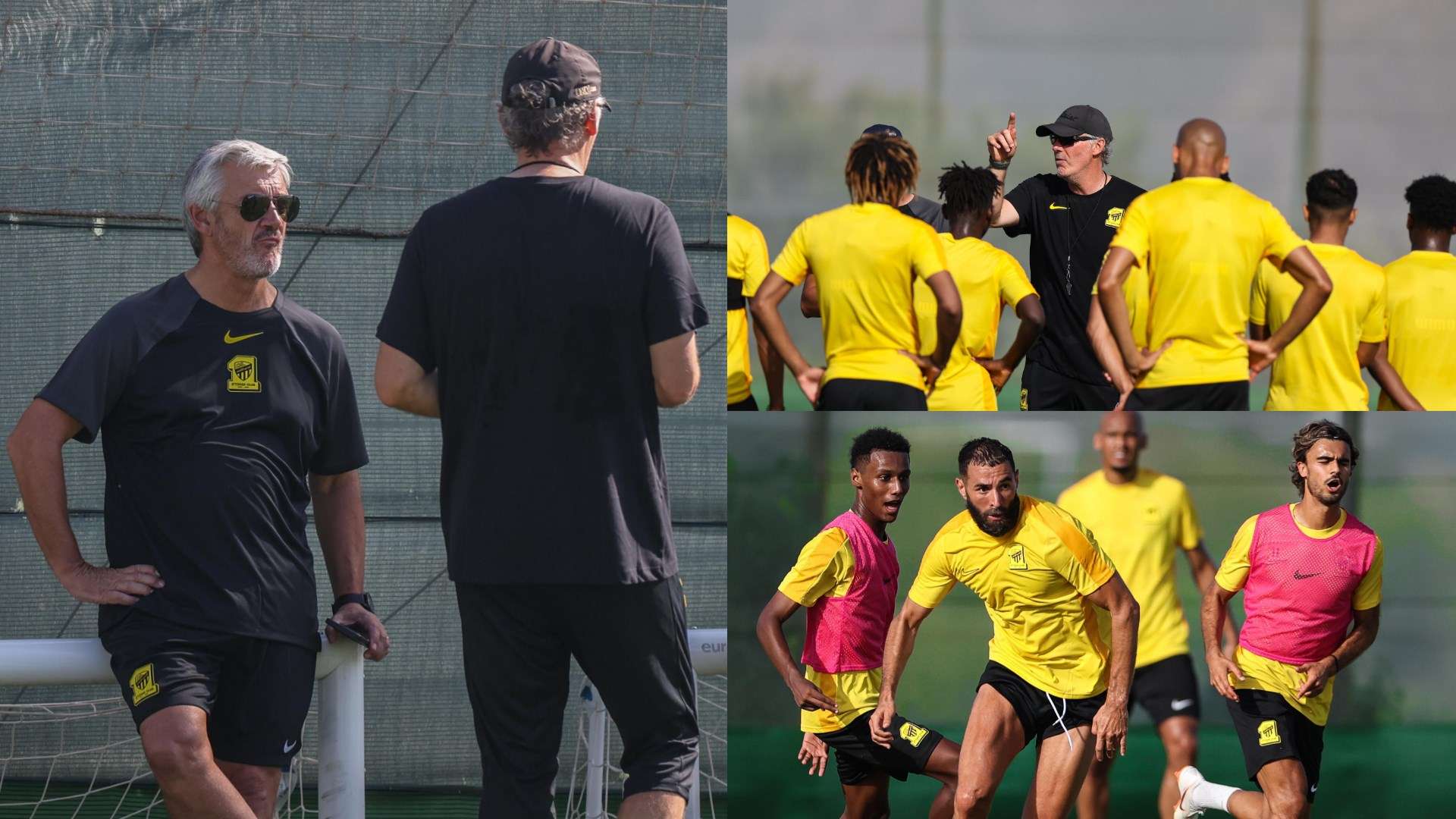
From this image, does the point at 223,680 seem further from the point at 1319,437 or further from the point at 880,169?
the point at 1319,437

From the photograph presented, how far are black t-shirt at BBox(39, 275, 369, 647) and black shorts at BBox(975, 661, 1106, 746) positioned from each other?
1699mm

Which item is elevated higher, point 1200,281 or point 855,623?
point 1200,281

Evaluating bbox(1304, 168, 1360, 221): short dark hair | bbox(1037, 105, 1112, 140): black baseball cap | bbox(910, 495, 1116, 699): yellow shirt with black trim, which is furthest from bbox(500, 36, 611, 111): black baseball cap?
bbox(1304, 168, 1360, 221): short dark hair

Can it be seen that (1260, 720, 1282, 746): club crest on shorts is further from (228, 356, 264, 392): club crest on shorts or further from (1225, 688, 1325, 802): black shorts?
(228, 356, 264, 392): club crest on shorts

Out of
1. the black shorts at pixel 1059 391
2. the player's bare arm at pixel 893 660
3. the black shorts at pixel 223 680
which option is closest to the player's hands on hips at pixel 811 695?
the player's bare arm at pixel 893 660

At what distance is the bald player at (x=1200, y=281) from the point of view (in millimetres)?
3141

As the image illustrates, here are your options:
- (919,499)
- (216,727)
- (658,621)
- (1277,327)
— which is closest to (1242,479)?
(1277,327)

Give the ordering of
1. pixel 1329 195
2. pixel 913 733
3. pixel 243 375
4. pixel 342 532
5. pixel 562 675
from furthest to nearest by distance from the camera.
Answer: pixel 913 733 < pixel 1329 195 < pixel 342 532 < pixel 243 375 < pixel 562 675

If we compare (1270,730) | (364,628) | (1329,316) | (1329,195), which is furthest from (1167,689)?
(364,628)

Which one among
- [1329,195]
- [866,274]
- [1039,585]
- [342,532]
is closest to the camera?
[342,532]

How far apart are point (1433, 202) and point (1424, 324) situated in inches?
11.0

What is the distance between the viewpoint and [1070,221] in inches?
129

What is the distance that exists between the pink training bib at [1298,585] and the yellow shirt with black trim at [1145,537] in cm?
18

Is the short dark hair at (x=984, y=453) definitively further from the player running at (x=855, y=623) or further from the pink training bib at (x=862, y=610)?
the pink training bib at (x=862, y=610)
